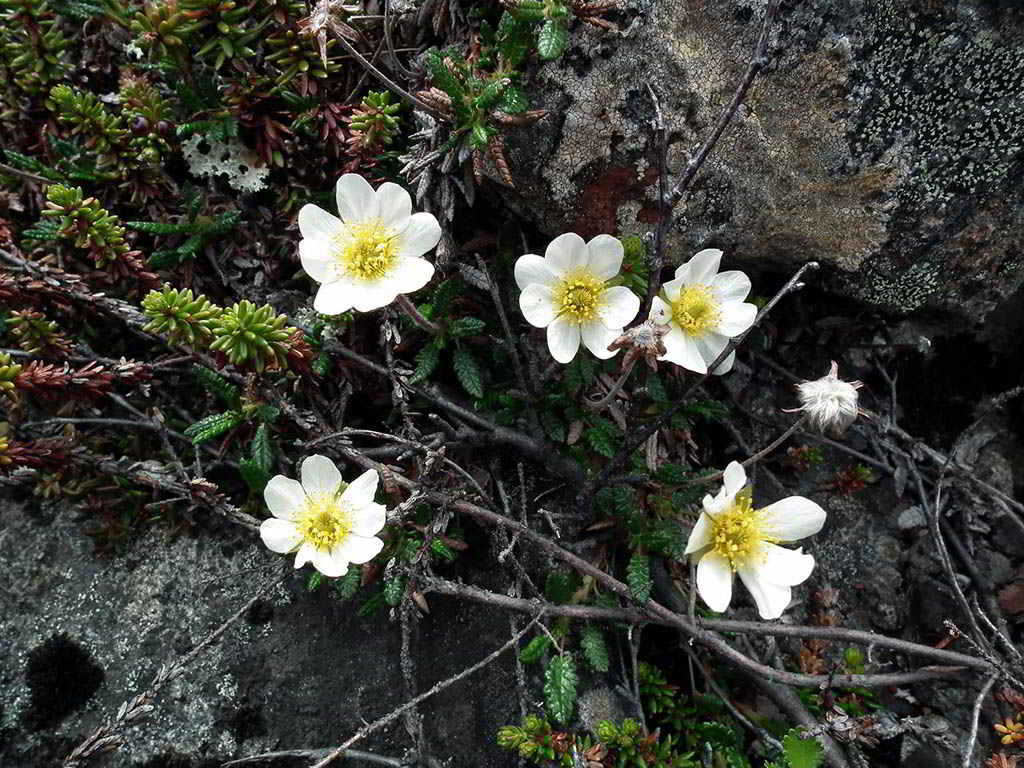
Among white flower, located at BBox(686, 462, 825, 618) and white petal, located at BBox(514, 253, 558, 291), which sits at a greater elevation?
white petal, located at BBox(514, 253, 558, 291)

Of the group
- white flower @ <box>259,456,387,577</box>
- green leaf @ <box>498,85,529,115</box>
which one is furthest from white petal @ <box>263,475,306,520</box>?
green leaf @ <box>498,85,529,115</box>

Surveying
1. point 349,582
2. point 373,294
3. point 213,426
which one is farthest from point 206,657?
point 373,294

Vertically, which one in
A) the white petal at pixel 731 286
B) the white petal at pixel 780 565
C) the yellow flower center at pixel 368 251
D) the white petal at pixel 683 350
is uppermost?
the white petal at pixel 731 286

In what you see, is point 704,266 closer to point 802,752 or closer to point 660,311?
point 660,311

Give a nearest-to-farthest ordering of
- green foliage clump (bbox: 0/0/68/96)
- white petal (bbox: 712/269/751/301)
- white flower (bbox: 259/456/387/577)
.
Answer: white flower (bbox: 259/456/387/577)
white petal (bbox: 712/269/751/301)
green foliage clump (bbox: 0/0/68/96)

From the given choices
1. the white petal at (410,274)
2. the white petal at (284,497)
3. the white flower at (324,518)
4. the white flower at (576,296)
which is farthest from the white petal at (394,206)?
the white petal at (284,497)

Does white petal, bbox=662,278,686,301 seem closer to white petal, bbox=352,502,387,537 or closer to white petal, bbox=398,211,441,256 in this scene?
white petal, bbox=398,211,441,256

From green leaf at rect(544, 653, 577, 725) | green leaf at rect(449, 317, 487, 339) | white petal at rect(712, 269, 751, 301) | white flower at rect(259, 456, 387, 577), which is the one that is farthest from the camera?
green leaf at rect(449, 317, 487, 339)

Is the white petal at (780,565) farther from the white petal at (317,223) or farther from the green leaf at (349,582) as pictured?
the white petal at (317,223)
